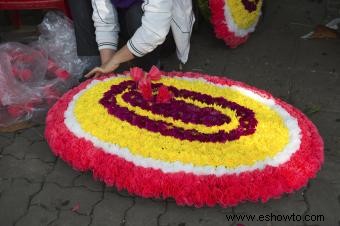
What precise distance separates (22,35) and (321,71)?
7.22 ft

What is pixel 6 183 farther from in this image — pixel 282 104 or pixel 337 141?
pixel 337 141

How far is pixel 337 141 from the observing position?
8.78 ft

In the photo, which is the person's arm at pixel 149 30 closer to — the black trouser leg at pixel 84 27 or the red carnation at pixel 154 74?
the red carnation at pixel 154 74

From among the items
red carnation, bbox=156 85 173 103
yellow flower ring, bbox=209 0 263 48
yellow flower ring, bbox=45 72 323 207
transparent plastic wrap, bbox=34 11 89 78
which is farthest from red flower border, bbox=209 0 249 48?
red carnation, bbox=156 85 173 103

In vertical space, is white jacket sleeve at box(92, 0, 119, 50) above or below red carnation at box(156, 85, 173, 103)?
above

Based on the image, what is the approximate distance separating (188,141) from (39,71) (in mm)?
1140

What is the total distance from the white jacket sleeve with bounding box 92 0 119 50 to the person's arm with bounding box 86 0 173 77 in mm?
162

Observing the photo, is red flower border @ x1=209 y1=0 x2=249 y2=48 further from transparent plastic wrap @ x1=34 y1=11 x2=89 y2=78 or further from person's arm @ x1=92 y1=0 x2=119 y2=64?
transparent plastic wrap @ x1=34 y1=11 x2=89 y2=78

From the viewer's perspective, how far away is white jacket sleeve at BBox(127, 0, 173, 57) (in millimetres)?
2512

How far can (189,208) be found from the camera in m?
2.18

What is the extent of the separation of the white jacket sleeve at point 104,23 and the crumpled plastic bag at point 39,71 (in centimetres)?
37

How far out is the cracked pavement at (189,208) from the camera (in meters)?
2.17

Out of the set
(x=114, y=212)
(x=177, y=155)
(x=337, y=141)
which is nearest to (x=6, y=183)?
(x=114, y=212)

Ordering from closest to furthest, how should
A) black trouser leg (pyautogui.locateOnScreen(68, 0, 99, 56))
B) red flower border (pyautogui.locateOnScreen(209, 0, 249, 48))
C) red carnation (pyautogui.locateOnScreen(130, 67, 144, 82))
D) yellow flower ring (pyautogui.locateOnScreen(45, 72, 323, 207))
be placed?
yellow flower ring (pyautogui.locateOnScreen(45, 72, 323, 207)) < red carnation (pyautogui.locateOnScreen(130, 67, 144, 82)) < black trouser leg (pyautogui.locateOnScreen(68, 0, 99, 56)) < red flower border (pyautogui.locateOnScreen(209, 0, 249, 48))
